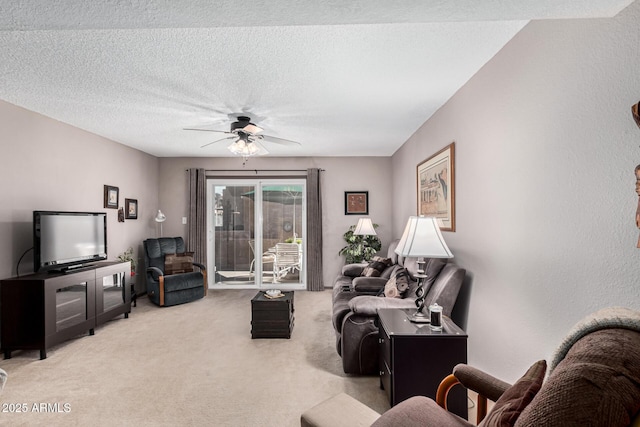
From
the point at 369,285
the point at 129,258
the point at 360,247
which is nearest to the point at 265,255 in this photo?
the point at 360,247

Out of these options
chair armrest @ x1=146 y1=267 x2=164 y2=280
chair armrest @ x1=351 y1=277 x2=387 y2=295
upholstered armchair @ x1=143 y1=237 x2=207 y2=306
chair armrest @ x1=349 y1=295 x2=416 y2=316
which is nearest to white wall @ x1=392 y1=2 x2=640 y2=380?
chair armrest @ x1=349 y1=295 x2=416 y2=316

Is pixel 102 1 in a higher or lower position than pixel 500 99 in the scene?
higher

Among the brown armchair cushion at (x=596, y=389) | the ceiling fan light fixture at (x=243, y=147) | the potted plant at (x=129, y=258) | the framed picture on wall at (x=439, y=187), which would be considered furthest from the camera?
the potted plant at (x=129, y=258)

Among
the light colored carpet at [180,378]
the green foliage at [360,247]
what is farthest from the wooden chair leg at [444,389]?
the green foliage at [360,247]

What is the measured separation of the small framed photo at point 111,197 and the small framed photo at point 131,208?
0.81 ft

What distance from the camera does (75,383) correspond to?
268 cm

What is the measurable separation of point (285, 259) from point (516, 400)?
5.50 m

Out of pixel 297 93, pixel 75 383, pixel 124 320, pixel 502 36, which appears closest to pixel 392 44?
pixel 502 36

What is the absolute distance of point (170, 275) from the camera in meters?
5.18

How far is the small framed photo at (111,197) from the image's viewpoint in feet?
16.0

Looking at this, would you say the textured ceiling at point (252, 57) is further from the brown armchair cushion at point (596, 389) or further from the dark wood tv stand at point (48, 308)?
the dark wood tv stand at point (48, 308)

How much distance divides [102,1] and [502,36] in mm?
→ 2294

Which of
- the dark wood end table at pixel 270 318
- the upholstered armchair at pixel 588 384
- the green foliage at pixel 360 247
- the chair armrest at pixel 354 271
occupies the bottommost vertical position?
the dark wood end table at pixel 270 318

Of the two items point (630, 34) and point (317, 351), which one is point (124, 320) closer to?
point (317, 351)
